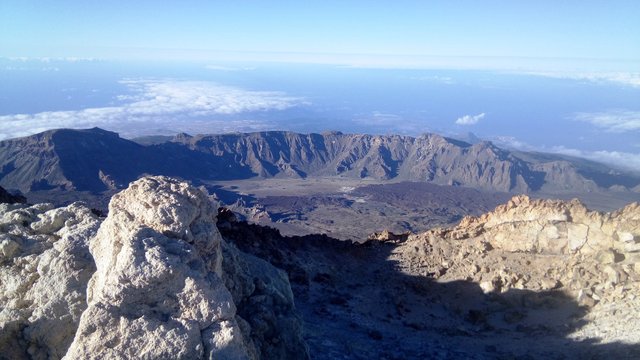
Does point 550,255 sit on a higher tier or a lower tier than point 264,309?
lower

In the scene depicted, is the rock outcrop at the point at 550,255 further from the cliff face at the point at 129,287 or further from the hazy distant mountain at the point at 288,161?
the hazy distant mountain at the point at 288,161

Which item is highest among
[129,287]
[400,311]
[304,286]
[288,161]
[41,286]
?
[129,287]

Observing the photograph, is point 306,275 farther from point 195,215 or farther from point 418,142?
point 418,142

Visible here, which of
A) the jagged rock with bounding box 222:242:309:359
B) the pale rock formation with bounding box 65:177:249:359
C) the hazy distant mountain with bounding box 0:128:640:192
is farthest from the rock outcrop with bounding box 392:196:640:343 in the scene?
the hazy distant mountain with bounding box 0:128:640:192

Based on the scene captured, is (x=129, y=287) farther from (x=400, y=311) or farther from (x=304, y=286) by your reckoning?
(x=400, y=311)

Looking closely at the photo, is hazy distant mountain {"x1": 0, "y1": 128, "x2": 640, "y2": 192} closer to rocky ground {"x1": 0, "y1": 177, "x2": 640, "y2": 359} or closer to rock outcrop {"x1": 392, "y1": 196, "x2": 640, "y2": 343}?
rocky ground {"x1": 0, "y1": 177, "x2": 640, "y2": 359}

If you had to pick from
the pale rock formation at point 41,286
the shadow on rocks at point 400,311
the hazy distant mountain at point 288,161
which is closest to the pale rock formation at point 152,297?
the pale rock formation at point 41,286

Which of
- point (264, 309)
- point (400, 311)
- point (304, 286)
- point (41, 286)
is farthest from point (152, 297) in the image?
point (400, 311)

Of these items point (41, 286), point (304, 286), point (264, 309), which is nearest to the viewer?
point (41, 286)
